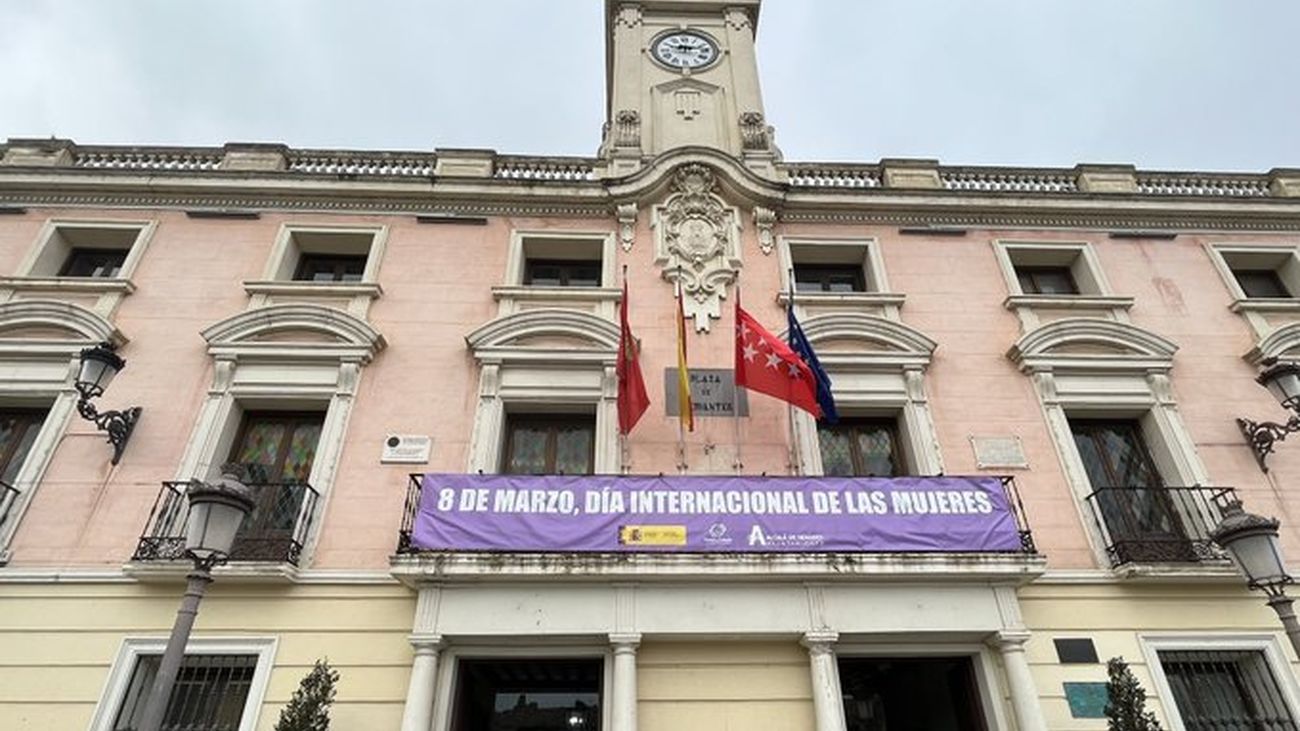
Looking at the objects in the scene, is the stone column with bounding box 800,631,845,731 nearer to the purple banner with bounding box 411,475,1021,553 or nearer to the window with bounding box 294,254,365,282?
the purple banner with bounding box 411,475,1021,553

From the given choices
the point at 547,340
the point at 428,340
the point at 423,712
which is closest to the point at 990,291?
the point at 547,340

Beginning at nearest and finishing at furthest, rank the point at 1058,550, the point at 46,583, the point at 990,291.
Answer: the point at 46,583, the point at 1058,550, the point at 990,291

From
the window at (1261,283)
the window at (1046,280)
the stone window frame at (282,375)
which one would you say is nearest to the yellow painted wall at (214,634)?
the stone window frame at (282,375)

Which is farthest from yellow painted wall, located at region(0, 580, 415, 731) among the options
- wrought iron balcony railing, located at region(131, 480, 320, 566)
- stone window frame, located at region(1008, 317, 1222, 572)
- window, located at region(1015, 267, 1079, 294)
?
window, located at region(1015, 267, 1079, 294)

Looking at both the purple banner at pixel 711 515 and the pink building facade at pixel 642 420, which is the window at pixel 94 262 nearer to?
the pink building facade at pixel 642 420

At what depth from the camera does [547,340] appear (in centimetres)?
1058

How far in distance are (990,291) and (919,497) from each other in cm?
485

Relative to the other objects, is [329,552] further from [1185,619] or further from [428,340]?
[1185,619]

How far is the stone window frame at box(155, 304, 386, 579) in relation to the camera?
9344 mm

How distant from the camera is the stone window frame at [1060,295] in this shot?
36.8 feet

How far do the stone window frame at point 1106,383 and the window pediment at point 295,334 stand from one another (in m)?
10.2

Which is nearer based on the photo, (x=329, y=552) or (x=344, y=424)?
(x=329, y=552)

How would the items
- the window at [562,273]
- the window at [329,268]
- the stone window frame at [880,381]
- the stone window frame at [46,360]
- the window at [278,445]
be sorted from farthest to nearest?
the window at [562,273] < the window at [329,268] < the stone window frame at [880,381] < the window at [278,445] < the stone window frame at [46,360]

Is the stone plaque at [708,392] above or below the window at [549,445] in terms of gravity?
above
